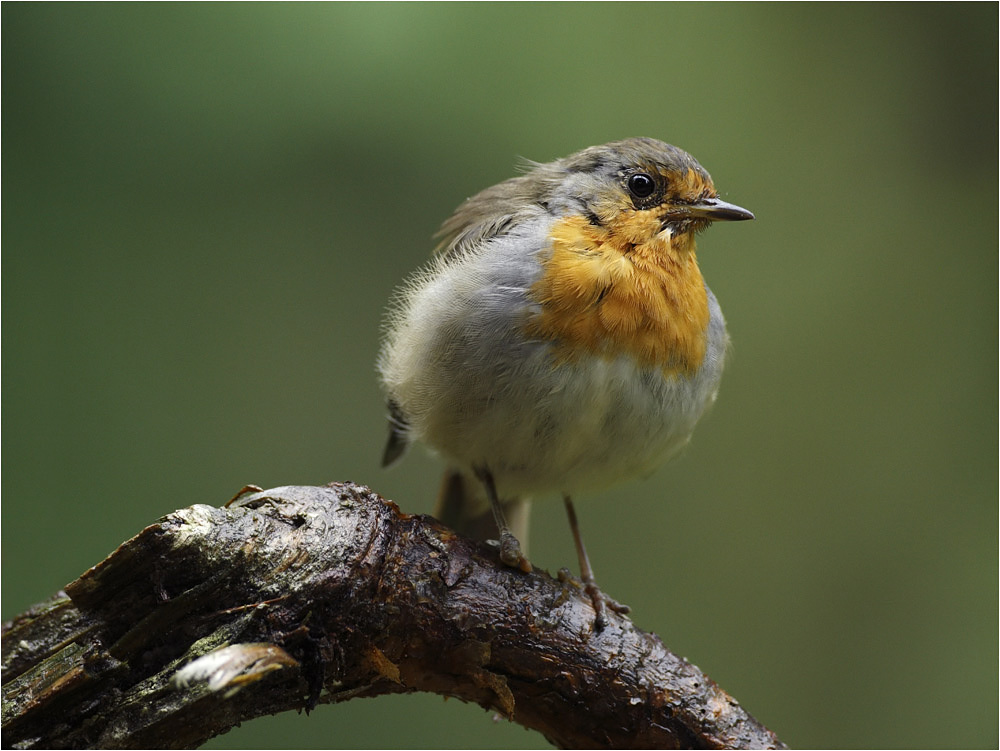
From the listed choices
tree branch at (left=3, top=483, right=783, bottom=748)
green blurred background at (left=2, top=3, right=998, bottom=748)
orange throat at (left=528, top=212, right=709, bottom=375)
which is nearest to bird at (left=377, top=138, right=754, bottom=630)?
orange throat at (left=528, top=212, right=709, bottom=375)

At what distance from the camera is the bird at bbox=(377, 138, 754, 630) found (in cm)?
262

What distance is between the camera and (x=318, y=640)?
2.01 metres

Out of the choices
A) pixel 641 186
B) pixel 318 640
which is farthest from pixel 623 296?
pixel 318 640

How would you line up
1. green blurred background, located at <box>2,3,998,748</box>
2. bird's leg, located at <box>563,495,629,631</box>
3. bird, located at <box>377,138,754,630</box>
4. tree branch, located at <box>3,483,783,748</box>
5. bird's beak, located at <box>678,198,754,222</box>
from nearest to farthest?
tree branch, located at <box>3,483,783,748</box>, bird's leg, located at <box>563,495,629,631</box>, bird, located at <box>377,138,754,630</box>, bird's beak, located at <box>678,198,754,222</box>, green blurred background, located at <box>2,3,998,748</box>

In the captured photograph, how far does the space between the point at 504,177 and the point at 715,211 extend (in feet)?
4.84

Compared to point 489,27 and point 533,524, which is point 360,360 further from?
point 489,27

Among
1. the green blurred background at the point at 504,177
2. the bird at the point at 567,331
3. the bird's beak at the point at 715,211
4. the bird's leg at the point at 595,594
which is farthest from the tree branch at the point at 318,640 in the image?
the green blurred background at the point at 504,177

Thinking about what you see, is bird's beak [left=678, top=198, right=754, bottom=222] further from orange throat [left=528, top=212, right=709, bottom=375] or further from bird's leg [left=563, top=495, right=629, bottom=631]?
bird's leg [left=563, top=495, right=629, bottom=631]

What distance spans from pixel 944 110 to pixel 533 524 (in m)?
2.95

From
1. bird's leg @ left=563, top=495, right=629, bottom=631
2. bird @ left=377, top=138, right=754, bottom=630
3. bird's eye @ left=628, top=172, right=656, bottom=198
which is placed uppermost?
bird's eye @ left=628, top=172, right=656, bottom=198

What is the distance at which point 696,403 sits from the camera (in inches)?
112

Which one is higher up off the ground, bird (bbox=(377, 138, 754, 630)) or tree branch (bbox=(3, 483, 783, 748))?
bird (bbox=(377, 138, 754, 630))

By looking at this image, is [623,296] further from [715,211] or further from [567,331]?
[715,211]

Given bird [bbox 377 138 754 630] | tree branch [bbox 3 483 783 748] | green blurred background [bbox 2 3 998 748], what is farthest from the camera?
green blurred background [bbox 2 3 998 748]
